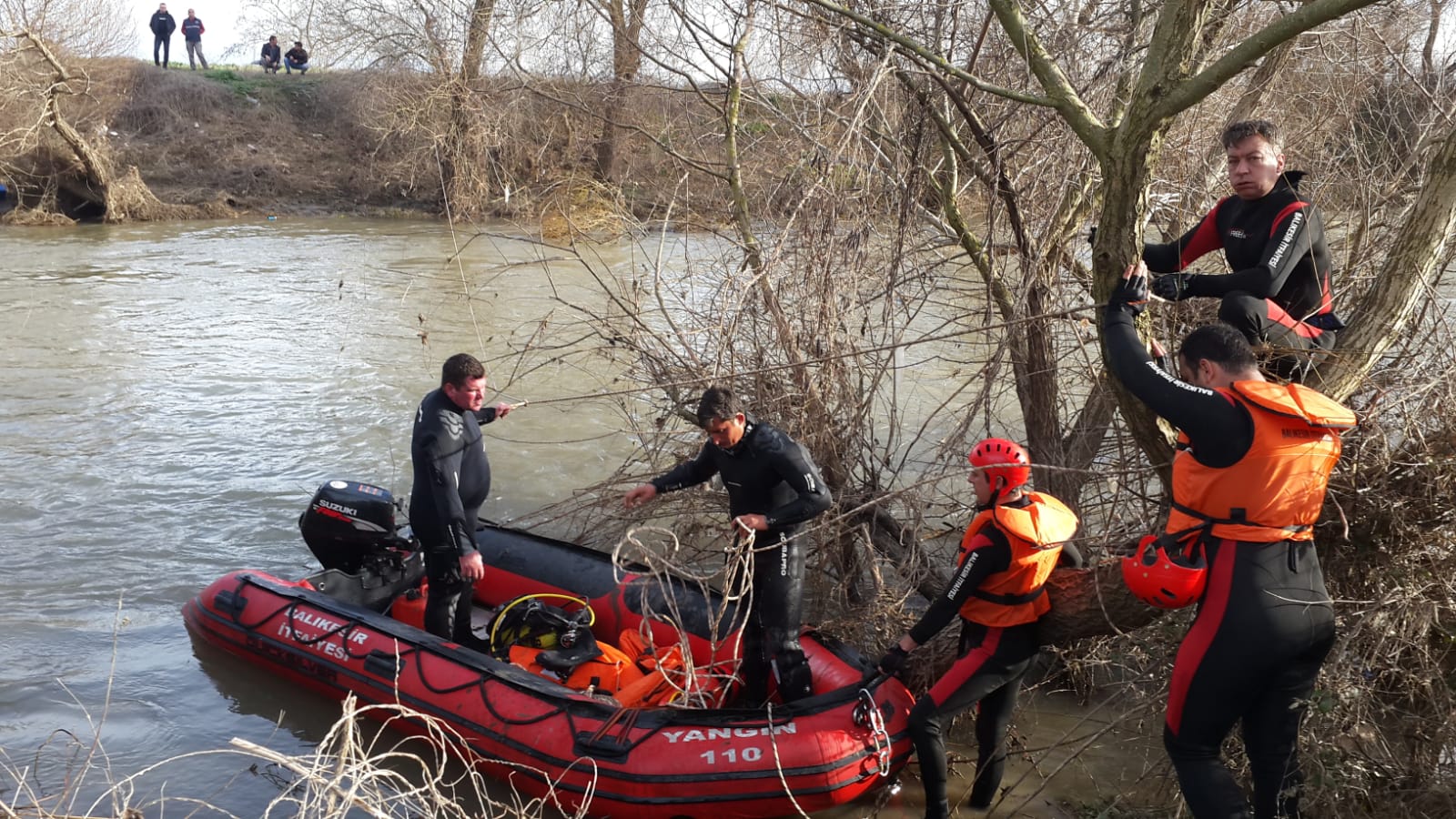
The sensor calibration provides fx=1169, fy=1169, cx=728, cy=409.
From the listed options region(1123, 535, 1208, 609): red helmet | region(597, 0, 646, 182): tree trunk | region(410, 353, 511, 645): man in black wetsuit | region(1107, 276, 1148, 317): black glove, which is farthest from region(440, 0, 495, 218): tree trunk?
region(1123, 535, 1208, 609): red helmet

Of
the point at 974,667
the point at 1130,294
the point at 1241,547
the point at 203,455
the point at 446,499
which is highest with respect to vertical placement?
the point at 1130,294

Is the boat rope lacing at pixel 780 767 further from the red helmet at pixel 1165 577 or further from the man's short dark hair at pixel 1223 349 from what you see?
the man's short dark hair at pixel 1223 349

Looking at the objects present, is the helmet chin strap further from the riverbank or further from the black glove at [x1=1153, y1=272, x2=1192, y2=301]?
the riverbank

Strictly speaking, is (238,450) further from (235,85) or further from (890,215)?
(235,85)

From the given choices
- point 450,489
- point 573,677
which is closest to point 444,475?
point 450,489

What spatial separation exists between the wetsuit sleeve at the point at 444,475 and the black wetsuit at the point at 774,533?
121 centimetres

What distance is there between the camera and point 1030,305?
5496 mm

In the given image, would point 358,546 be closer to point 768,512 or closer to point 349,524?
point 349,524

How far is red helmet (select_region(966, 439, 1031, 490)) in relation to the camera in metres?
4.20

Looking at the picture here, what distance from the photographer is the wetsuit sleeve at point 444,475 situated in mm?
5363

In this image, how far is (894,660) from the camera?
15.0ft

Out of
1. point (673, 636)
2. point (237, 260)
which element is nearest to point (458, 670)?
point (673, 636)

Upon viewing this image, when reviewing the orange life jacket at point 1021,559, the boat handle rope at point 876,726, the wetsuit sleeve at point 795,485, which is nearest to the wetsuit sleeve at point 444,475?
the wetsuit sleeve at point 795,485

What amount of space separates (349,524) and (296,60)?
25946 mm
